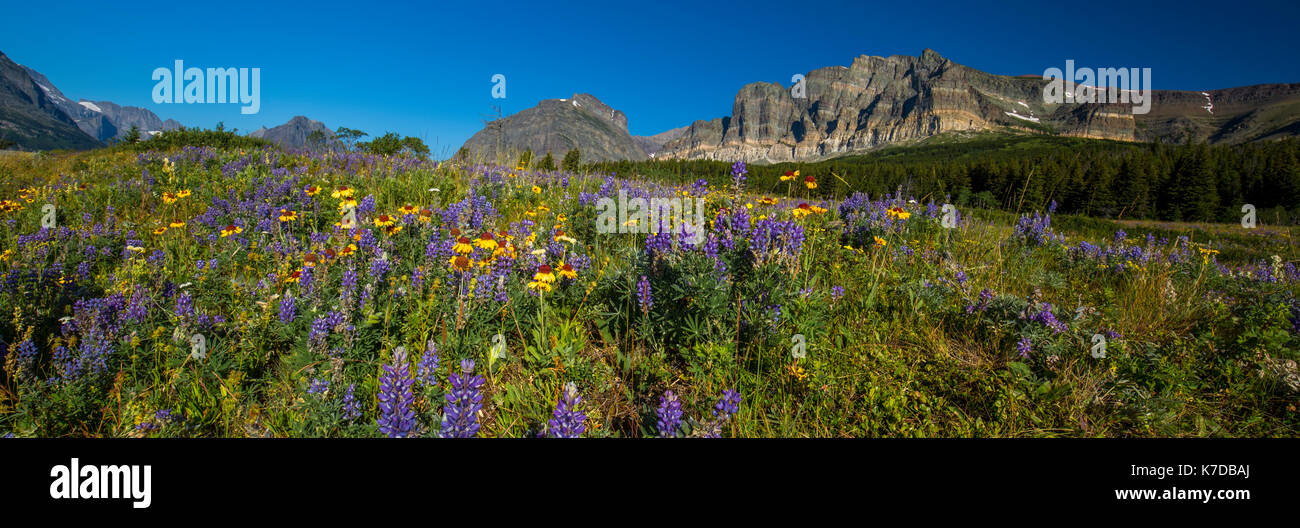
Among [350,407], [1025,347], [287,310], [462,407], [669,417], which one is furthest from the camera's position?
[1025,347]

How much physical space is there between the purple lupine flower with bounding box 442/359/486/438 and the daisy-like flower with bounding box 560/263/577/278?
5.15 feet

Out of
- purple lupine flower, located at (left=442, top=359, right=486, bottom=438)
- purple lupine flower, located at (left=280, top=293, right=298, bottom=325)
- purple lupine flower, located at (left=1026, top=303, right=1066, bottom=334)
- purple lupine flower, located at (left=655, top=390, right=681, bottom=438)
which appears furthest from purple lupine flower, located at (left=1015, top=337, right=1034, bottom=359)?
purple lupine flower, located at (left=280, top=293, right=298, bottom=325)

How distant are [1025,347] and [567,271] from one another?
119 inches

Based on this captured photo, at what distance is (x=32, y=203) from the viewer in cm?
564

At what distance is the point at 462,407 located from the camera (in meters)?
1.62

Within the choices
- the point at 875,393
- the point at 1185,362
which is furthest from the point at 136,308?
the point at 1185,362

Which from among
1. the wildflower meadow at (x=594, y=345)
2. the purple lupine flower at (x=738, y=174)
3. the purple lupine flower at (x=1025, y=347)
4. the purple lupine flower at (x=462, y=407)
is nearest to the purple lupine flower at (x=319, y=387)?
the wildflower meadow at (x=594, y=345)

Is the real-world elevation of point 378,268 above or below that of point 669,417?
above

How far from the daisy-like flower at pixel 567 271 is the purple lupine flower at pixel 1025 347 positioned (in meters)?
2.96

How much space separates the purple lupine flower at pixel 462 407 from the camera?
157 cm

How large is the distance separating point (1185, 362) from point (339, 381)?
4882 millimetres

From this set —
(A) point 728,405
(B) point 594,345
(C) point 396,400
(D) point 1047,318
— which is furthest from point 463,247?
(D) point 1047,318

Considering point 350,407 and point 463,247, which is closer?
point 350,407

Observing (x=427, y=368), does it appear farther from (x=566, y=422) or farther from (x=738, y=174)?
(x=738, y=174)
